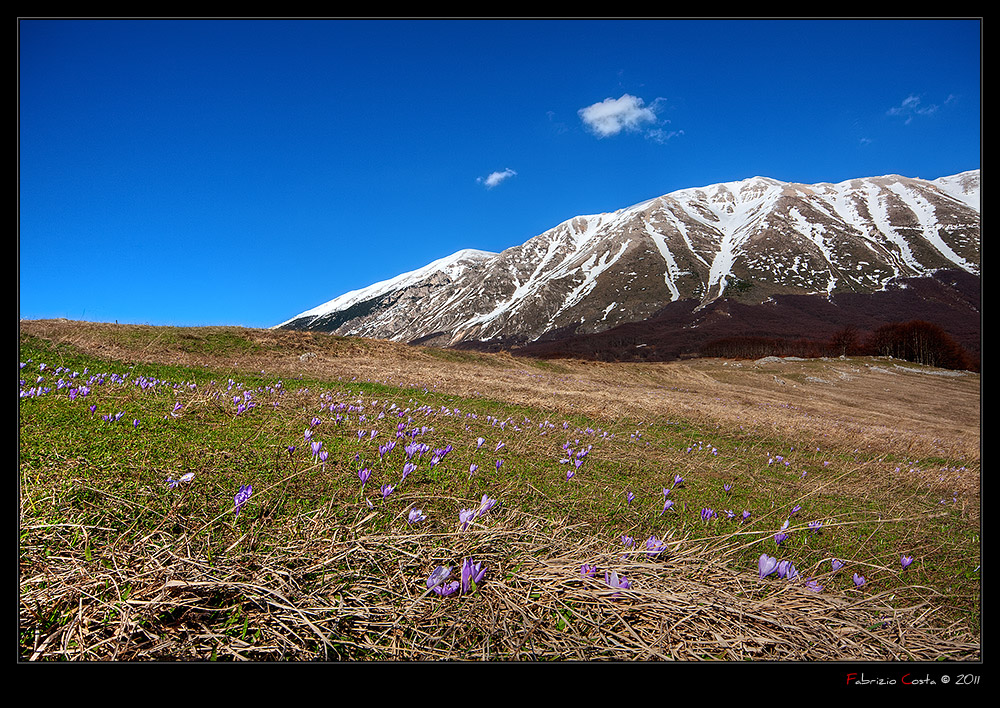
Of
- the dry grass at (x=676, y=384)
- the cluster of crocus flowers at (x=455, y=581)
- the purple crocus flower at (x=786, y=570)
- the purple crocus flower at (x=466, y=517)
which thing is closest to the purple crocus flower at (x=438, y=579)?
the cluster of crocus flowers at (x=455, y=581)

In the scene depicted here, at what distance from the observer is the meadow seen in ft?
5.24

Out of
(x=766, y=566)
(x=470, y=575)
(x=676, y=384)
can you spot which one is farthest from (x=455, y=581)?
(x=676, y=384)

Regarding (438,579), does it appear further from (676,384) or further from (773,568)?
(676,384)

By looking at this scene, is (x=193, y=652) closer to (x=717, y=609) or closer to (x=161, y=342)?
(x=717, y=609)

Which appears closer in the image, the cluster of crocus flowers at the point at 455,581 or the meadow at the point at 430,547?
the meadow at the point at 430,547

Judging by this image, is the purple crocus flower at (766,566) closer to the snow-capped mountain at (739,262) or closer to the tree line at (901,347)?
the tree line at (901,347)

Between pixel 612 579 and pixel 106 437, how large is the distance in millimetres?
3719

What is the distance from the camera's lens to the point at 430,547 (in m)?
2.19

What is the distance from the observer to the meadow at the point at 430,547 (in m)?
1.60

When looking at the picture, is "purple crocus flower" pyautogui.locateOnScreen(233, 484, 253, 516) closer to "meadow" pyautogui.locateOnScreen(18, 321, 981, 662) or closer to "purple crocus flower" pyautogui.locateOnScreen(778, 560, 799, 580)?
"meadow" pyautogui.locateOnScreen(18, 321, 981, 662)

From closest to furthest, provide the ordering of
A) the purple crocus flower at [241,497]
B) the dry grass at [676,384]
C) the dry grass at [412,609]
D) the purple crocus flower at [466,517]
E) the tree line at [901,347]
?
the dry grass at [412,609], the purple crocus flower at [241,497], the purple crocus flower at [466,517], the dry grass at [676,384], the tree line at [901,347]

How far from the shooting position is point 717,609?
1989 mm

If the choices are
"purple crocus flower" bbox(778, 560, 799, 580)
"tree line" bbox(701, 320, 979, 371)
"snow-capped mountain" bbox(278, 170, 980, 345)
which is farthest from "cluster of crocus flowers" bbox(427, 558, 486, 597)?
"snow-capped mountain" bbox(278, 170, 980, 345)

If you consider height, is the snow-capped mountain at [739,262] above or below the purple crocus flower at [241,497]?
above
